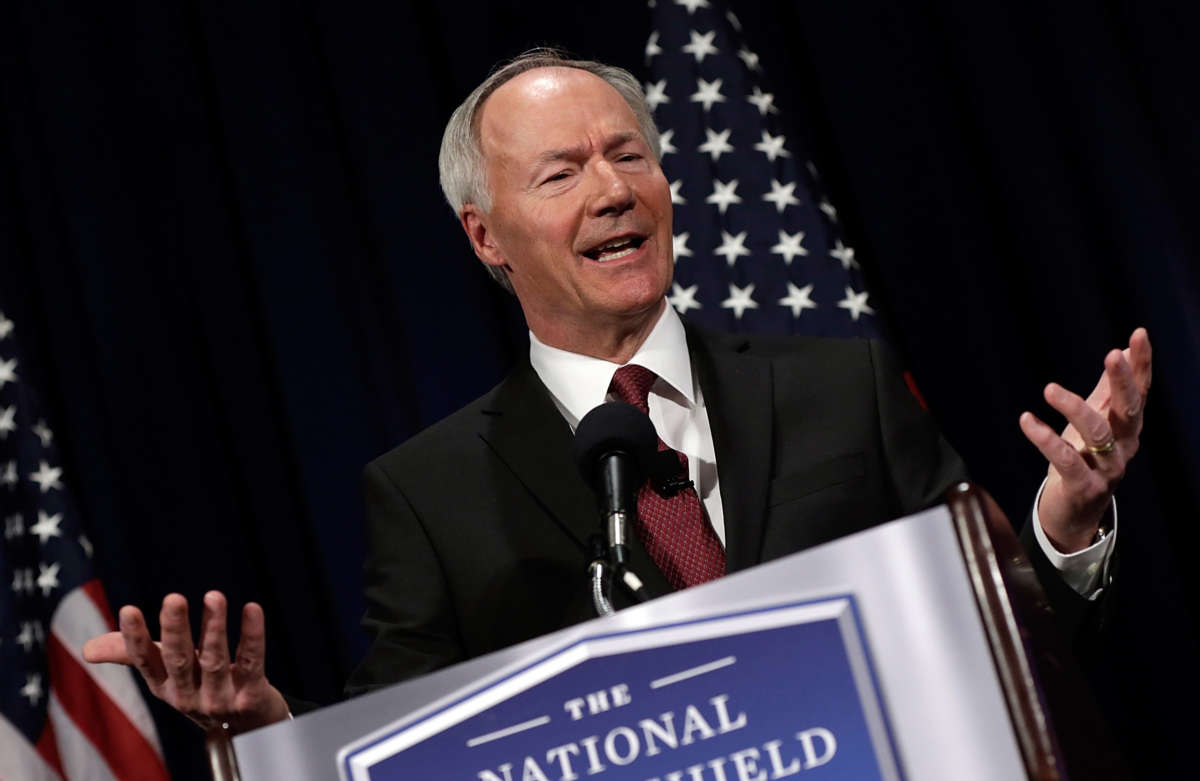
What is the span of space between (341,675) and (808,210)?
1546 mm

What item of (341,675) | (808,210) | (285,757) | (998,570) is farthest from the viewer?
(341,675)

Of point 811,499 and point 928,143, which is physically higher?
point 928,143

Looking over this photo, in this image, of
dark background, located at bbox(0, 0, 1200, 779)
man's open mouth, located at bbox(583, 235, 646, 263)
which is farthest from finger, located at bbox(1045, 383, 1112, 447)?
dark background, located at bbox(0, 0, 1200, 779)

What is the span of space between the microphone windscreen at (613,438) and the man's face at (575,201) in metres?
0.49

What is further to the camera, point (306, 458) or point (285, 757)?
point (306, 458)

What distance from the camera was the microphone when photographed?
3.81 feet

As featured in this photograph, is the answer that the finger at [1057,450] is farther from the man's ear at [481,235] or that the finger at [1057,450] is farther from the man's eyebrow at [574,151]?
the man's ear at [481,235]

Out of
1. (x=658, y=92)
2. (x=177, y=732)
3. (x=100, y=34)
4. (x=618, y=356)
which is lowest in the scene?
(x=177, y=732)

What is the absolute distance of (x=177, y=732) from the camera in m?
3.02

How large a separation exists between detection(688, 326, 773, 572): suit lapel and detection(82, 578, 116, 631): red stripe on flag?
1711 mm

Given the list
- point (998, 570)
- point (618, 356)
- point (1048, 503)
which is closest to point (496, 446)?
point (618, 356)

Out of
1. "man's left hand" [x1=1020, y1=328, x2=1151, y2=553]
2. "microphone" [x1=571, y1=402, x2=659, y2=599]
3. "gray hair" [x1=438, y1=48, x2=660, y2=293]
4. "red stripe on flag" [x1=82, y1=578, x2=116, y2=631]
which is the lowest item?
"man's left hand" [x1=1020, y1=328, x2=1151, y2=553]

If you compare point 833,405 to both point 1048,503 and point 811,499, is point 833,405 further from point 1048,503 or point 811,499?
point 1048,503

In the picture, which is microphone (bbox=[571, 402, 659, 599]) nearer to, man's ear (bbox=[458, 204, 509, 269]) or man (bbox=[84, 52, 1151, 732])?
man (bbox=[84, 52, 1151, 732])
